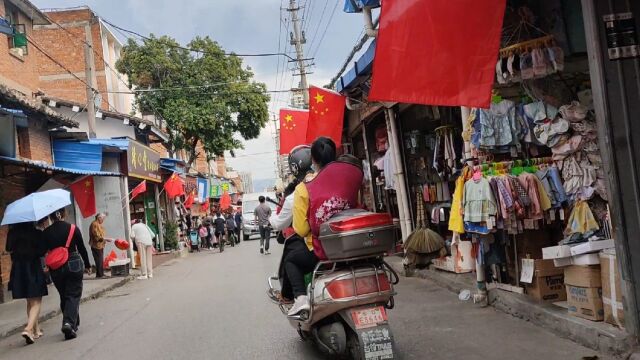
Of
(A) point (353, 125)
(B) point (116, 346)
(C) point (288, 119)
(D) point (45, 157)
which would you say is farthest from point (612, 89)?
(D) point (45, 157)

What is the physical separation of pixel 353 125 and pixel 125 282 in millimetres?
7545

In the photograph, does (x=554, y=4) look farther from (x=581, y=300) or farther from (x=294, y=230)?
(x=294, y=230)

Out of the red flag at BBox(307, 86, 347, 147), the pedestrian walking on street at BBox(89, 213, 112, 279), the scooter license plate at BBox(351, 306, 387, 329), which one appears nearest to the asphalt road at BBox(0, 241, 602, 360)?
the scooter license plate at BBox(351, 306, 387, 329)

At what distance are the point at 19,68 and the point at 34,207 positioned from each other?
10.6 metres

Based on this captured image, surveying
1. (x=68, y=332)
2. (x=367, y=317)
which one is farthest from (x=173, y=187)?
(x=367, y=317)

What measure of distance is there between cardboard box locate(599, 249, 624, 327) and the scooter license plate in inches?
80.6

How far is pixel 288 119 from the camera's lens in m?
16.7

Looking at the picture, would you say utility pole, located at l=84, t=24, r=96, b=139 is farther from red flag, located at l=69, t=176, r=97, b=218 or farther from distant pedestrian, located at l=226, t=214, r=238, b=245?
distant pedestrian, located at l=226, t=214, r=238, b=245

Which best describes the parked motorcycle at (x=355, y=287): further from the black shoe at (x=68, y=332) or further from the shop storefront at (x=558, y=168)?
the black shoe at (x=68, y=332)

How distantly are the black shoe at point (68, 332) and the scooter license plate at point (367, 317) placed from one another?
500 cm

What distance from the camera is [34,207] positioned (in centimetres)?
754

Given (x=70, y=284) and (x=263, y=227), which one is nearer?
(x=70, y=284)

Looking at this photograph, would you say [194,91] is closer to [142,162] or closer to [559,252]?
[142,162]

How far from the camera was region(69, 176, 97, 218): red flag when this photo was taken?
15.0 metres
